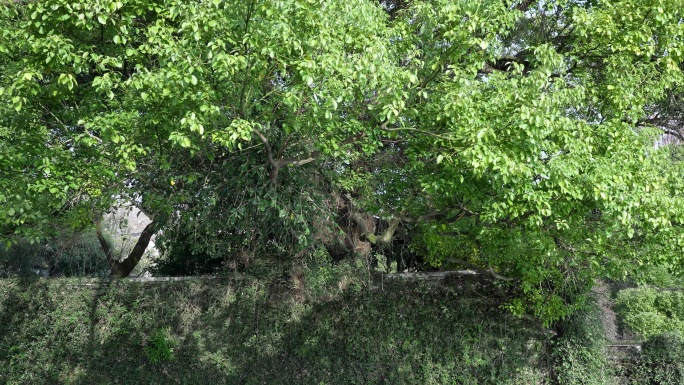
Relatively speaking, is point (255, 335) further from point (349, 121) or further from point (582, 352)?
point (582, 352)

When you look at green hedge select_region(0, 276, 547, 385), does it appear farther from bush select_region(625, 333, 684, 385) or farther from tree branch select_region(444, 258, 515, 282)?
bush select_region(625, 333, 684, 385)

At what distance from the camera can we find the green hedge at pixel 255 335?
9133 millimetres

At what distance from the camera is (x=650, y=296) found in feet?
42.0

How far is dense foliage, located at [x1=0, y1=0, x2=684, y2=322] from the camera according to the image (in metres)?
5.33

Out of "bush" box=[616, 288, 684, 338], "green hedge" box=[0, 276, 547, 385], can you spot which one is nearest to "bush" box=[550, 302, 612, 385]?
"green hedge" box=[0, 276, 547, 385]

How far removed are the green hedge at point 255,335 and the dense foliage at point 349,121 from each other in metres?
1.32

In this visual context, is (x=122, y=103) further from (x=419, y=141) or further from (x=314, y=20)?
(x=419, y=141)

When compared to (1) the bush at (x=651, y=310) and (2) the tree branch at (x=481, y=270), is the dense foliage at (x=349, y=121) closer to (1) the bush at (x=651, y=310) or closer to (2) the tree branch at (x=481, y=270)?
(2) the tree branch at (x=481, y=270)

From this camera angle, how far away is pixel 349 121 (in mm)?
6449

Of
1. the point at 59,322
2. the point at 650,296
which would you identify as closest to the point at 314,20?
the point at 59,322

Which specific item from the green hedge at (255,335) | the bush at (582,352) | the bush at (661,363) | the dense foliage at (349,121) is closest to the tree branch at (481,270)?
the green hedge at (255,335)

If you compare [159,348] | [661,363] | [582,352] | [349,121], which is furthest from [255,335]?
[661,363]

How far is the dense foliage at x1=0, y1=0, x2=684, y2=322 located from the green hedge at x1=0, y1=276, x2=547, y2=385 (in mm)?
1318

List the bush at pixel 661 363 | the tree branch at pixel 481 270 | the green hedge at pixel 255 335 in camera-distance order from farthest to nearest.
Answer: the bush at pixel 661 363, the tree branch at pixel 481 270, the green hedge at pixel 255 335
